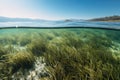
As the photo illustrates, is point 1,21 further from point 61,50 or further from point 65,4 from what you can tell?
point 61,50

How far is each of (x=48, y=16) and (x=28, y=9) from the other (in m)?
2.53

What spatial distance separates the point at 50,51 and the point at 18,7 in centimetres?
543

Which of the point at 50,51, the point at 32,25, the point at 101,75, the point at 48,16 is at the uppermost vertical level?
the point at 48,16

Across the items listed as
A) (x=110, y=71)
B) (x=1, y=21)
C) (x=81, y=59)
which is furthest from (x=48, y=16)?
(x=110, y=71)

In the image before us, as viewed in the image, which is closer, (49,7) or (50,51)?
(50,51)

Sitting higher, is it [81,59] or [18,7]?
[18,7]

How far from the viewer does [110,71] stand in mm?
3752

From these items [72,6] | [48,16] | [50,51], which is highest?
[72,6]

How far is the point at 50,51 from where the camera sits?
17.2 feet

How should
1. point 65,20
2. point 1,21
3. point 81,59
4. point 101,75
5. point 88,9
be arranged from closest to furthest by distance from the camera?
point 101,75 → point 81,59 → point 88,9 → point 1,21 → point 65,20

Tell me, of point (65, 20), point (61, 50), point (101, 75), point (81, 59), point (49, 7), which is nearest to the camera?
point (101, 75)

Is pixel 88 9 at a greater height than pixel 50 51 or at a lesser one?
greater

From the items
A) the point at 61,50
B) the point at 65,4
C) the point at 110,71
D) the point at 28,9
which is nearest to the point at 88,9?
the point at 65,4

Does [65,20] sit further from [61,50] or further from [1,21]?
[61,50]
